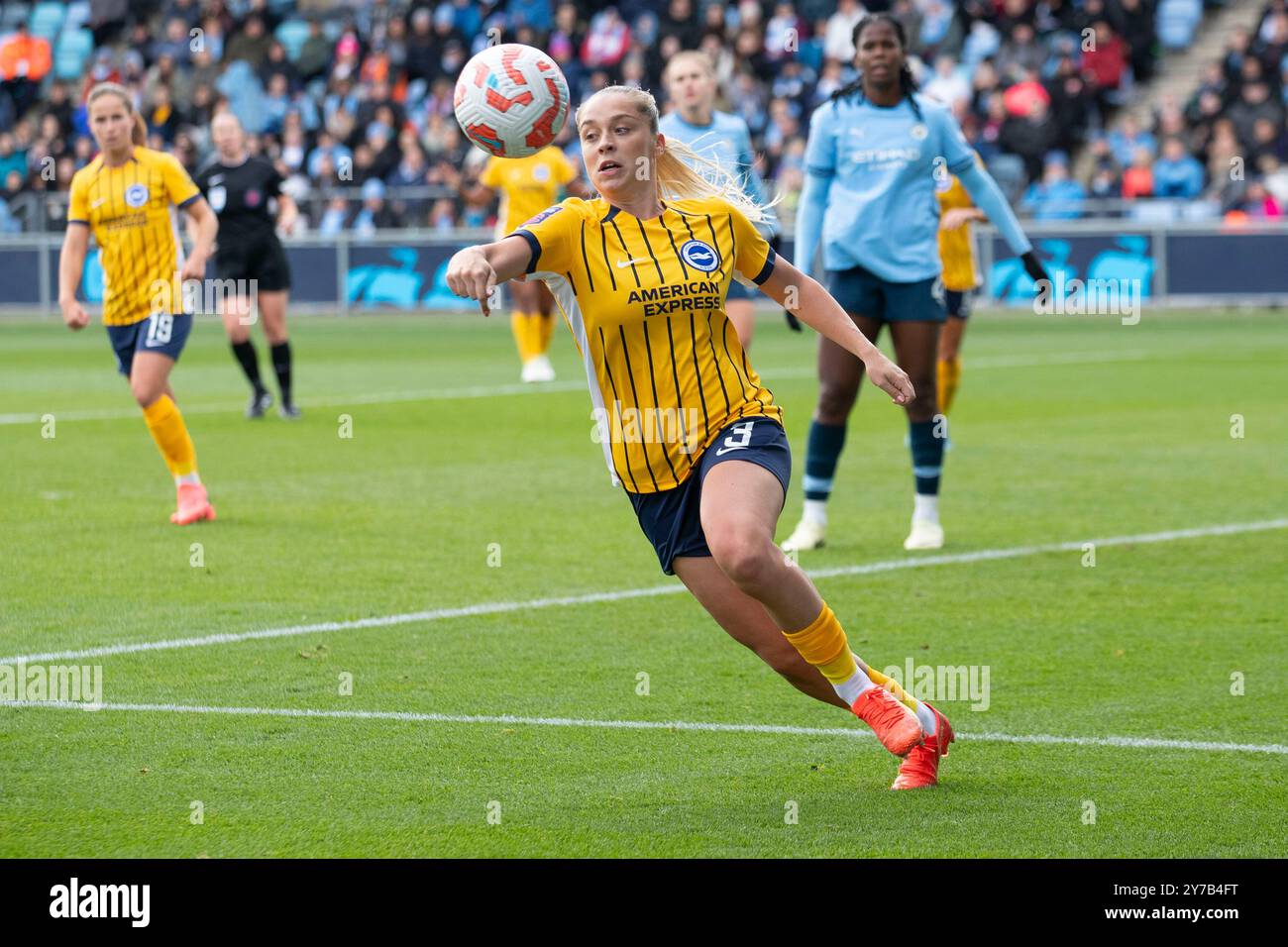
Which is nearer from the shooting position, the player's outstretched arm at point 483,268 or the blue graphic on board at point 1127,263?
the player's outstretched arm at point 483,268

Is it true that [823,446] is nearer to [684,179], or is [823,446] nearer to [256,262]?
[684,179]

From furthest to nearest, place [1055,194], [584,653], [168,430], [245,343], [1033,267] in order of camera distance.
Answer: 1. [1055,194]
2. [245,343]
3. [168,430]
4. [1033,267]
5. [584,653]

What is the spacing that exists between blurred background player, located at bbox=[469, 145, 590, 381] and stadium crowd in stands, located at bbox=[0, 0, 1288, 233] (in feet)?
25.8

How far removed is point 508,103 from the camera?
6059 millimetres

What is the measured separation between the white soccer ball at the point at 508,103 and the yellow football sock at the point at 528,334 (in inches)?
520

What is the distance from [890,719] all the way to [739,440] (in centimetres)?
85

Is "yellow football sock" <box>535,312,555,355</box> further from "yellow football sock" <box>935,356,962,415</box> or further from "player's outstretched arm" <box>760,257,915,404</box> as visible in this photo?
"player's outstretched arm" <box>760,257,915,404</box>

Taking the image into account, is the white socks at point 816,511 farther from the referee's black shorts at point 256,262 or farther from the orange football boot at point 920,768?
the referee's black shorts at point 256,262

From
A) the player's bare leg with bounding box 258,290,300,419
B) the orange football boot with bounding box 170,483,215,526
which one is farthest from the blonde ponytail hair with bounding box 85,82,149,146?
the player's bare leg with bounding box 258,290,300,419

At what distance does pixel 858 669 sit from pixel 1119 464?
7972 millimetres

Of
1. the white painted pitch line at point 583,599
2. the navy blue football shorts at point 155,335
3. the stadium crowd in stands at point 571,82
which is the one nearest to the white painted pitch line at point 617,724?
the white painted pitch line at point 583,599

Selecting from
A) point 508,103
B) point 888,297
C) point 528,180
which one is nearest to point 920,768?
point 508,103

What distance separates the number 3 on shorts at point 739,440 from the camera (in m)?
5.50

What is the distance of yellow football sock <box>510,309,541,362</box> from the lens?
19.5 meters
